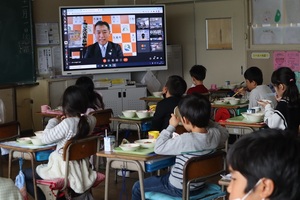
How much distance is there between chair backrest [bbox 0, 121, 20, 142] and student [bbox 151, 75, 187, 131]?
140 centimetres

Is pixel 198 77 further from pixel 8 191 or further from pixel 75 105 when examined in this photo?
pixel 8 191

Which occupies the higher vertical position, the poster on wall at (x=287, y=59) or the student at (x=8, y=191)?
the poster on wall at (x=287, y=59)

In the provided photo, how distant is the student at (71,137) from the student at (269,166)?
10.4 ft

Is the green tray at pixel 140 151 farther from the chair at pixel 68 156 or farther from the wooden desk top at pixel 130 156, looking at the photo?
the chair at pixel 68 156

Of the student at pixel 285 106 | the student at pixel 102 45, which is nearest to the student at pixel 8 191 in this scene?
the student at pixel 285 106

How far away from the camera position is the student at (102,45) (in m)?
9.05

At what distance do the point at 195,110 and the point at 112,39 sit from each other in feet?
17.1

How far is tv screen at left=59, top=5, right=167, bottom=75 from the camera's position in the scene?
8930mm

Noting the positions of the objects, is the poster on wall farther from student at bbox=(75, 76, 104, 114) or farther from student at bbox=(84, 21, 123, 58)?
student at bbox=(75, 76, 104, 114)

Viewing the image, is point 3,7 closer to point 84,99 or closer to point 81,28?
point 81,28

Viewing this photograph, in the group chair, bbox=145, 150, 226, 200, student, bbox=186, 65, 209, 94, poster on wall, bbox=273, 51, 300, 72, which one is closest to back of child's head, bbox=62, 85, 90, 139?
chair, bbox=145, 150, 226, 200

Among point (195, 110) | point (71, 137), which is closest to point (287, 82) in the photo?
point (195, 110)

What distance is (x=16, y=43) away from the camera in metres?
8.83

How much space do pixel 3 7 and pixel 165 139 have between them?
17.1 feet
